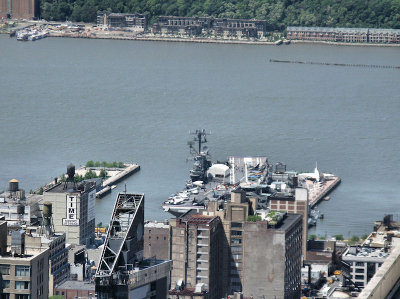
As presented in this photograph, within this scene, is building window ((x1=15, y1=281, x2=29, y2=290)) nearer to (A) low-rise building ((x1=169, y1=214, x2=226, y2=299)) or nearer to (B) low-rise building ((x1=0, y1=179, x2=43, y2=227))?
(A) low-rise building ((x1=169, y1=214, x2=226, y2=299))

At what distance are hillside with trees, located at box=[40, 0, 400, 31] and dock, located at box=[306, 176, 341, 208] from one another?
153 ft

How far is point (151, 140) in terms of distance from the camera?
147ft

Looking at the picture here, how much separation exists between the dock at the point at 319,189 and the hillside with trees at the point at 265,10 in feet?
153

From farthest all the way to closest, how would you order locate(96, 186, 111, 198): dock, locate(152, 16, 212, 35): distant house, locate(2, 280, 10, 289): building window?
locate(152, 16, 212, 35): distant house < locate(96, 186, 111, 198): dock < locate(2, 280, 10, 289): building window

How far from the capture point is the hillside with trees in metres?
84.7

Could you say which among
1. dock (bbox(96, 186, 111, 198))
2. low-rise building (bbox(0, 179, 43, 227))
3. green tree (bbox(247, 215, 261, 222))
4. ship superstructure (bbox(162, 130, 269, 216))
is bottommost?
dock (bbox(96, 186, 111, 198))

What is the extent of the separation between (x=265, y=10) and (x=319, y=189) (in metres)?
48.5

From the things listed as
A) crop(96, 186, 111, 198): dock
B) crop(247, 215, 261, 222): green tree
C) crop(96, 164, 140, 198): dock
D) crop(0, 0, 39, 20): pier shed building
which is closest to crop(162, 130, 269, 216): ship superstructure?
crop(96, 164, 140, 198): dock

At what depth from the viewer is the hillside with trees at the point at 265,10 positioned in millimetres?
84688

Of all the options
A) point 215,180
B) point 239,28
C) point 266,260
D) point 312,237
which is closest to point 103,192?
point 215,180

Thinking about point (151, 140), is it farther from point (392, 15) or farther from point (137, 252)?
point (392, 15)

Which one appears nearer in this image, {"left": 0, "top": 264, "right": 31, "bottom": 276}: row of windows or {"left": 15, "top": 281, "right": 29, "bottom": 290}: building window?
{"left": 0, "top": 264, "right": 31, "bottom": 276}: row of windows

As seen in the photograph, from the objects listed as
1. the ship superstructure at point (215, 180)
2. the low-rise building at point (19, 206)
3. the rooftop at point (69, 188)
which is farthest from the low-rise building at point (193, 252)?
the ship superstructure at point (215, 180)

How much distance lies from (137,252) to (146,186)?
24842 mm
